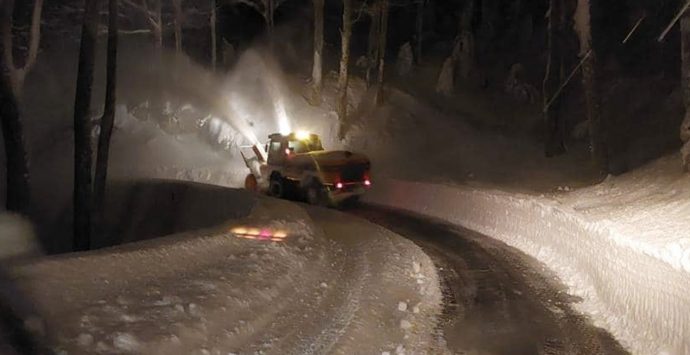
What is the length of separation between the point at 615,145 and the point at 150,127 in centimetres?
2495

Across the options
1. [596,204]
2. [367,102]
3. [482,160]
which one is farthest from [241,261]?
[367,102]

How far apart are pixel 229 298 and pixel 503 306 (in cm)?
446

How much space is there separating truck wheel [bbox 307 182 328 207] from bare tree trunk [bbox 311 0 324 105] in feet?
46.7

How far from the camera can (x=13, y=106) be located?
1561cm

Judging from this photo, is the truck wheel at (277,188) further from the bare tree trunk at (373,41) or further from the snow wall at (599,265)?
the bare tree trunk at (373,41)

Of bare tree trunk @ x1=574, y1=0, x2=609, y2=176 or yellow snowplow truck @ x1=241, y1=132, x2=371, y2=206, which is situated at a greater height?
bare tree trunk @ x1=574, y1=0, x2=609, y2=176

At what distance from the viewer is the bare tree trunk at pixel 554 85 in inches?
1085

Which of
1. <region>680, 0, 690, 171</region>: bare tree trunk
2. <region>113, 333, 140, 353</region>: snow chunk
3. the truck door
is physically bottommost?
<region>113, 333, 140, 353</region>: snow chunk

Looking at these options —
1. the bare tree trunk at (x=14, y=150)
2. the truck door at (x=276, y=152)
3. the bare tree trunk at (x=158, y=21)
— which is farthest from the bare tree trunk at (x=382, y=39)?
the bare tree trunk at (x=14, y=150)

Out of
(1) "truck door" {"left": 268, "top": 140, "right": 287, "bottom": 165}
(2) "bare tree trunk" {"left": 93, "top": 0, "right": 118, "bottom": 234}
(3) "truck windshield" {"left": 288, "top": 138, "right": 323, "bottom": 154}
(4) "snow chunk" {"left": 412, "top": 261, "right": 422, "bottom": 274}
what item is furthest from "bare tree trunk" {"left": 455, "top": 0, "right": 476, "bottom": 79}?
(4) "snow chunk" {"left": 412, "top": 261, "right": 422, "bottom": 274}

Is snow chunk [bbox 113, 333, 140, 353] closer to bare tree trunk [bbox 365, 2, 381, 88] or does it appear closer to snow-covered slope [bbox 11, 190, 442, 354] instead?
snow-covered slope [bbox 11, 190, 442, 354]

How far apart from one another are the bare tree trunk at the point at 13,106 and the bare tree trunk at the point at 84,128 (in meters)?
1.19

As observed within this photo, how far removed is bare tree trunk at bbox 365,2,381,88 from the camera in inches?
1467

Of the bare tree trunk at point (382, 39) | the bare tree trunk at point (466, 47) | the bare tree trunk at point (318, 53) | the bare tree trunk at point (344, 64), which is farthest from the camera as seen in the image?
the bare tree trunk at point (466, 47)
